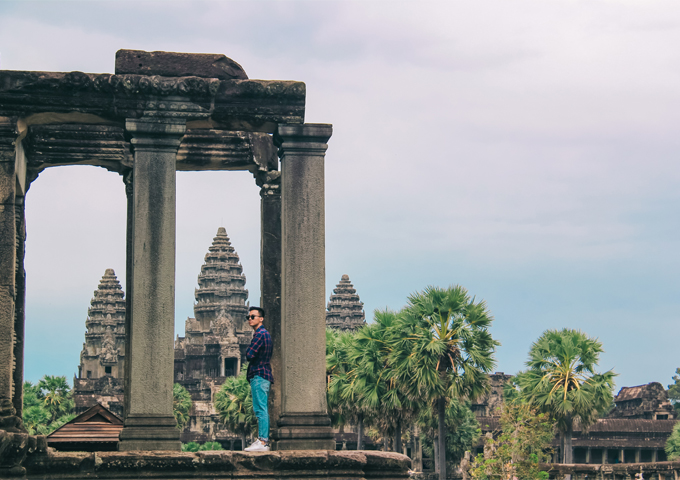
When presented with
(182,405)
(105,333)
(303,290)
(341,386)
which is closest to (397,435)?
(341,386)

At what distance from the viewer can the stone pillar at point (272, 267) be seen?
14133 millimetres

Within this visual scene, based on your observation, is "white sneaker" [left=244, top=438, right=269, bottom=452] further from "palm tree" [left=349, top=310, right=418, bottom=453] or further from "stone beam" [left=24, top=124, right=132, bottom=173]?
"palm tree" [left=349, top=310, right=418, bottom=453]

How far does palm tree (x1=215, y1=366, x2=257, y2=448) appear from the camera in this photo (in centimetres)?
5243

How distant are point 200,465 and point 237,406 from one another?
43646 mm

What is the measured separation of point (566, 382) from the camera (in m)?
38.0

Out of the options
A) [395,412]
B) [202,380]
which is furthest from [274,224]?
[202,380]

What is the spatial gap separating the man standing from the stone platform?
0.42 metres

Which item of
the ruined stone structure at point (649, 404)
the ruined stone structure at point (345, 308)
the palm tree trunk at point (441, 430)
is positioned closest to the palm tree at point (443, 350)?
the palm tree trunk at point (441, 430)

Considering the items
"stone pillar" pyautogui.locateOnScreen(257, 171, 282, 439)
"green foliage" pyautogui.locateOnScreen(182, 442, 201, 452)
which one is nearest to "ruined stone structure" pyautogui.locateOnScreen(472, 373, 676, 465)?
"green foliage" pyautogui.locateOnScreen(182, 442, 201, 452)

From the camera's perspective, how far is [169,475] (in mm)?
11773

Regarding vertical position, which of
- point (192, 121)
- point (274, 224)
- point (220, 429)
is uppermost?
point (192, 121)

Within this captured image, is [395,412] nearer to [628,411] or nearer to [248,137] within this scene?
[248,137]

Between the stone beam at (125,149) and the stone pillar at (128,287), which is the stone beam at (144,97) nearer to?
the stone pillar at (128,287)

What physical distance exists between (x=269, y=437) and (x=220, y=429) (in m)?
79.0
